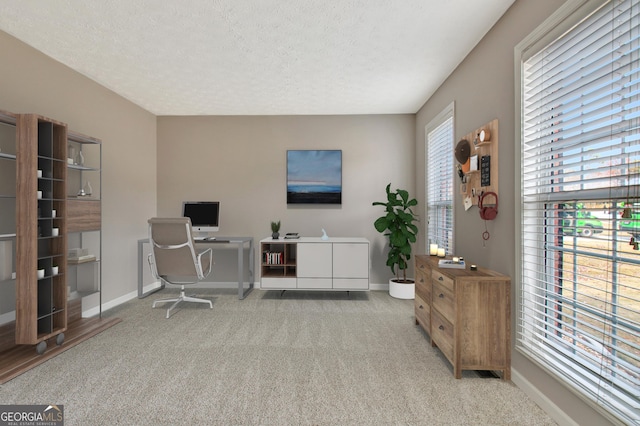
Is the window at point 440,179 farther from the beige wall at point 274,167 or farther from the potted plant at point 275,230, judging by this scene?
the potted plant at point 275,230

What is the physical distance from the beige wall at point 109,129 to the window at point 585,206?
4.12 meters

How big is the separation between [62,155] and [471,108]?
368 centimetres

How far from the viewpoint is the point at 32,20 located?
254 cm

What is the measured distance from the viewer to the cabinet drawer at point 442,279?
7.81 feet

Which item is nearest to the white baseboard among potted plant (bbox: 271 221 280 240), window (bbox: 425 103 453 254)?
window (bbox: 425 103 453 254)

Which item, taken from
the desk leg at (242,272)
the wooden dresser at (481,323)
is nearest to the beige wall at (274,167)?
the desk leg at (242,272)

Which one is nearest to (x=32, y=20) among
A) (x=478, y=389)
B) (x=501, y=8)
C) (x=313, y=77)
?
(x=313, y=77)

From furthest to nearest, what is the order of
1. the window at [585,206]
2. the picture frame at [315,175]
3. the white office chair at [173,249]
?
the picture frame at [315,175], the white office chair at [173,249], the window at [585,206]

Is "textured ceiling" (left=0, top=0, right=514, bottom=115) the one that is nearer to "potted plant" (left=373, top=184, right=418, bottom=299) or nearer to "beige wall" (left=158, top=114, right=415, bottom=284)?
"beige wall" (left=158, top=114, right=415, bottom=284)

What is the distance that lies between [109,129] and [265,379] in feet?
11.8

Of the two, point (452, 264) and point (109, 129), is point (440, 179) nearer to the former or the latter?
point (452, 264)

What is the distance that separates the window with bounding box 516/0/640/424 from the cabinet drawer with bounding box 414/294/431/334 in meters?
0.84

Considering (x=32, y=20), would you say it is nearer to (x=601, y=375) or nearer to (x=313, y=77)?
(x=313, y=77)

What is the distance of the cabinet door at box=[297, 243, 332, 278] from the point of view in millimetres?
4258
